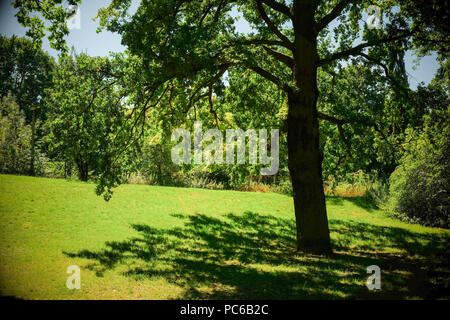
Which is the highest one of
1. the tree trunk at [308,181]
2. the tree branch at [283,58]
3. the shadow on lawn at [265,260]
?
the tree branch at [283,58]

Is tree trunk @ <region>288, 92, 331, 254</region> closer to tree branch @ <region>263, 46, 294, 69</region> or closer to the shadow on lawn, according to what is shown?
the shadow on lawn

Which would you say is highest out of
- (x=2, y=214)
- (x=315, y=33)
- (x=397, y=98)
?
(x=315, y=33)

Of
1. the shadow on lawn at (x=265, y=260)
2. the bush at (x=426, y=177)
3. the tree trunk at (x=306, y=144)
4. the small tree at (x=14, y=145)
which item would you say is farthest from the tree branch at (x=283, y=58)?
the small tree at (x=14, y=145)

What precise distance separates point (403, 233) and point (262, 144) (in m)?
6.49

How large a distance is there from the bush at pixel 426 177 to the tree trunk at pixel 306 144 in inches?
194

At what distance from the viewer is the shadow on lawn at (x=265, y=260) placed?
5.73 meters

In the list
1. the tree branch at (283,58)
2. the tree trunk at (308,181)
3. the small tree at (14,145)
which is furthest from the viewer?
the small tree at (14,145)

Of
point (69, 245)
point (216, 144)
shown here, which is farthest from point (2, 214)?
point (216, 144)

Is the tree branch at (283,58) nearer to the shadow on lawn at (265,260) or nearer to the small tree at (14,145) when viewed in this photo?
the shadow on lawn at (265,260)

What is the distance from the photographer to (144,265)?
7504 mm

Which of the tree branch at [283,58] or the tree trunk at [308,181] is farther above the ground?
the tree branch at [283,58]

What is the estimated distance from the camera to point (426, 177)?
12211mm

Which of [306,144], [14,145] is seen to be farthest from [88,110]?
[14,145]

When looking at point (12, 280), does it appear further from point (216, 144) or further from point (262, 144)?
point (262, 144)
